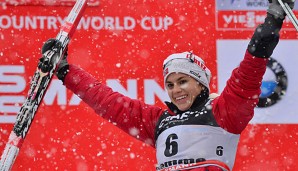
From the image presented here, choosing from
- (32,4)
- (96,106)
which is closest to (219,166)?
(96,106)

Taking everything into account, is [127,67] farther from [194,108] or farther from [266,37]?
[266,37]

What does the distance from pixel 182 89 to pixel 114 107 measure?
0.36m

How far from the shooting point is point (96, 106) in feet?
13.4

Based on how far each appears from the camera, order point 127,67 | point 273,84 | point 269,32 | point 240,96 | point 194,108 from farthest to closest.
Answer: point 273,84, point 127,67, point 194,108, point 240,96, point 269,32

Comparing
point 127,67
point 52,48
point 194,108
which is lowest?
point 194,108

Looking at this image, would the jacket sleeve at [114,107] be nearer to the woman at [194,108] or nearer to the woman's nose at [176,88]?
the woman at [194,108]

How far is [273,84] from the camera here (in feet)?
18.9

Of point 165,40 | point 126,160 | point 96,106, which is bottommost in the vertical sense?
point 126,160

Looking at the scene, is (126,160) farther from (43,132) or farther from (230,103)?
(230,103)

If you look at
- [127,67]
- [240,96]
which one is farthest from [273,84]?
[240,96]

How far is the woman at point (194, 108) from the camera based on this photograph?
11.7 ft

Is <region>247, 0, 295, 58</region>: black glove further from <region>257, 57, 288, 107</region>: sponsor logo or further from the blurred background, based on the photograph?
<region>257, 57, 288, 107</region>: sponsor logo

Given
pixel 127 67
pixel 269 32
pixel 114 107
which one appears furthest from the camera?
pixel 127 67

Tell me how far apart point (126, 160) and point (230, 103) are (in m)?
1.92
